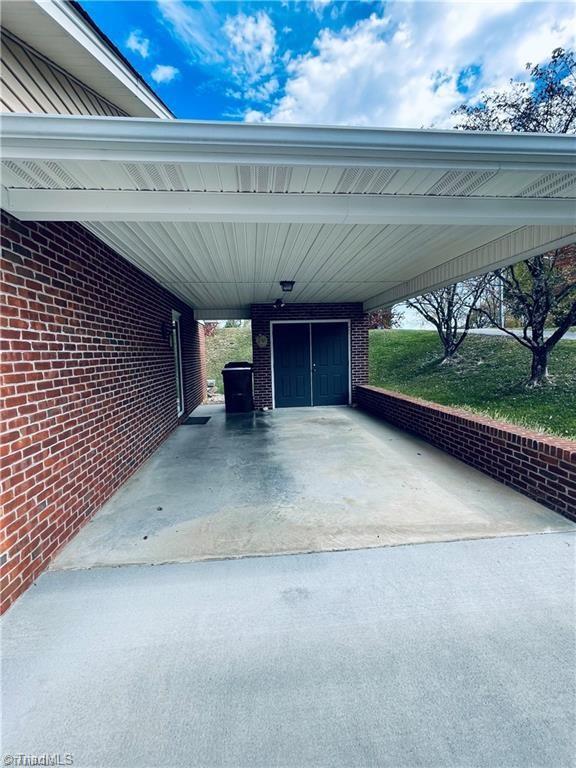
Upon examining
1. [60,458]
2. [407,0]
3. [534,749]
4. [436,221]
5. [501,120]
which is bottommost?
[534,749]

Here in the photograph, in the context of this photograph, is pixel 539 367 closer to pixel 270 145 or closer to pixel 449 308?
pixel 449 308

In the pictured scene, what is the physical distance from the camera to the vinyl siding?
1998 mm

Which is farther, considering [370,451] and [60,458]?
[370,451]

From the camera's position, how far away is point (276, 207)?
226 centimetres

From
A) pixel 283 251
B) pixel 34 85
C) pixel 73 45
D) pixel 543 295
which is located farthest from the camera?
pixel 543 295

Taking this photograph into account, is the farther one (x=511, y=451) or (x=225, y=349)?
(x=225, y=349)

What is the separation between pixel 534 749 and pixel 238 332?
1999cm

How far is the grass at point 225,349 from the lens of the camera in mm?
17234

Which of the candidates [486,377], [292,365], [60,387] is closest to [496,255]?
[60,387]

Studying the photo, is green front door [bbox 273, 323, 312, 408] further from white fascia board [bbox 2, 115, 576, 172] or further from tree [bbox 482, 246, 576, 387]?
white fascia board [bbox 2, 115, 576, 172]

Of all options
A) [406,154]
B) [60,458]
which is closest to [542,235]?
[406,154]

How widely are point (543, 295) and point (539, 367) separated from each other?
166 cm

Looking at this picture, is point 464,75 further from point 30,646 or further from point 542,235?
point 30,646

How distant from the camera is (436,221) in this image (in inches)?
97.2
